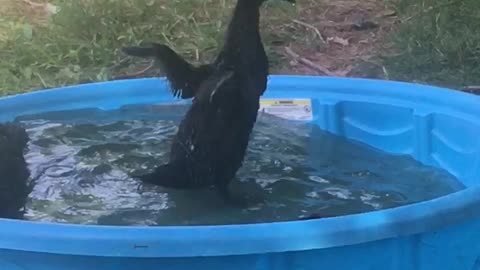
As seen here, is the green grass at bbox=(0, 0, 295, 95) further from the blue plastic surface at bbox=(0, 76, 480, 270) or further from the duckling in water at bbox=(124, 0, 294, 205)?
the blue plastic surface at bbox=(0, 76, 480, 270)

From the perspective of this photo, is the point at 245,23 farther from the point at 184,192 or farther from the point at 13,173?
the point at 13,173

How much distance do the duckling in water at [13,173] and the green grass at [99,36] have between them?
2041mm

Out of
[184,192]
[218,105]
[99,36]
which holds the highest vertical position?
[218,105]

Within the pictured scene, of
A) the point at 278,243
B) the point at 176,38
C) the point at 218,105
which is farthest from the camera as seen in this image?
the point at 176,38

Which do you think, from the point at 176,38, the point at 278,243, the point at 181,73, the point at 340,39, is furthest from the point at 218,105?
the point at 340,39

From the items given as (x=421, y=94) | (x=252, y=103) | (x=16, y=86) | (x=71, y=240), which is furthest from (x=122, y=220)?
(x=16, y=86)

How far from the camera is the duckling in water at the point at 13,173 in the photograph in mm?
3115

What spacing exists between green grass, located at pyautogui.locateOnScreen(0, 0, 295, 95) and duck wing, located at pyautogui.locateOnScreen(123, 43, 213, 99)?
2.31m

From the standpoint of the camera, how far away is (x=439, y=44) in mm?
5695

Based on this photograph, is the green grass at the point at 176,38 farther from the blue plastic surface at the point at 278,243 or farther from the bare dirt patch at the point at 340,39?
the blue plastic surface at the point at 278,243

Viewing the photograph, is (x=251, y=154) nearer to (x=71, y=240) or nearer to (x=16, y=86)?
(x=71, y=240)

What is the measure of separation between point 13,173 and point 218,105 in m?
0.68

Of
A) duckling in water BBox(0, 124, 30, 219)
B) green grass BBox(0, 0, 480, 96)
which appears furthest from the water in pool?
green grass BBox(0, 0, 480, 96)

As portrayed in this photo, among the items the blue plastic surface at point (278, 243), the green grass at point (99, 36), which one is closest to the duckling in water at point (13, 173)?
the blue plastic surface at point (278, 243)
